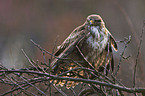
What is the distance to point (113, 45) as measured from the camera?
129 inches

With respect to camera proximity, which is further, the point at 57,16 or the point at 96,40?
the point at 57,16

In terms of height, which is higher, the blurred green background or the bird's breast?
the blurred green background

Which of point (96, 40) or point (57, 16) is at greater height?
point (57, 16)

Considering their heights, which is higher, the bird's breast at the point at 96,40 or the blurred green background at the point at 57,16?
the blurred green background at the point at 57,16

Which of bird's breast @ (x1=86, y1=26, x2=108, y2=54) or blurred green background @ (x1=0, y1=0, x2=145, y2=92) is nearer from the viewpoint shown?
bird's breast @ (x1=86, y1=26, x2=108, y2=54)

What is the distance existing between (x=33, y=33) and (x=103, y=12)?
3395 mm

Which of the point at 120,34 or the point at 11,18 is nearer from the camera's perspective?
the point at 120,34

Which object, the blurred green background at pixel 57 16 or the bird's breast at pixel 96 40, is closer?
the bird's breast at pixel 96 40

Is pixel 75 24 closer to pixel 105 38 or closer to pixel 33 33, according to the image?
pixel 33 33

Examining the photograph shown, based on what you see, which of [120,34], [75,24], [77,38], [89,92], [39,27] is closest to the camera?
[89,92]

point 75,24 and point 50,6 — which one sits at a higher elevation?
point 50,6

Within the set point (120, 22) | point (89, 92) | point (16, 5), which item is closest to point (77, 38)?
point (89, 92)

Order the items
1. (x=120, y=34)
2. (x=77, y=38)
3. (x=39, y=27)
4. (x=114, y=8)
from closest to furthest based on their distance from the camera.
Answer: (x=77, y=38)
(x=120, y=34)
(x=39, y=27)
(x=114, y=8)

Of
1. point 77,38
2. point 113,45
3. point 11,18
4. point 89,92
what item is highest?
point 11,18
